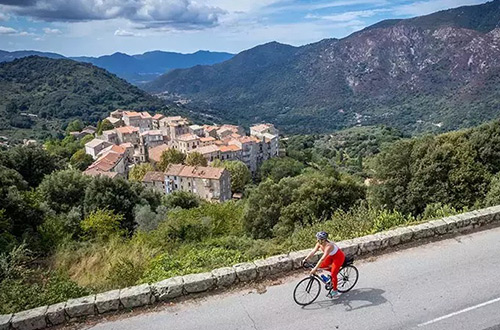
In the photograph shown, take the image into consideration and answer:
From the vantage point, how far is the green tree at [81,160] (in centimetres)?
6193

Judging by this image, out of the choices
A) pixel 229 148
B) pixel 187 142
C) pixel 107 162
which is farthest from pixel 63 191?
pixel 187 142

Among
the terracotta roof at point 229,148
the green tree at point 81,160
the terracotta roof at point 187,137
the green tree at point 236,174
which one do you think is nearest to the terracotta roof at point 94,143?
the green tree at point 81,160

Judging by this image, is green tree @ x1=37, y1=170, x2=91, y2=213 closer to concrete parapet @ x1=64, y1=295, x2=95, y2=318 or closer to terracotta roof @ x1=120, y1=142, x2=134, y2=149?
concrete parapet @ x1=64, y1=295, x2=95, y2=318

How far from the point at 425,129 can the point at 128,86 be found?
137 m

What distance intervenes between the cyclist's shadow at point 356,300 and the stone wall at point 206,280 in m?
1.17

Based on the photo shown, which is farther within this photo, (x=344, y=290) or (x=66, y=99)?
(x=66, y=99)

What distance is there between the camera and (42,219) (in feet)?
58.2

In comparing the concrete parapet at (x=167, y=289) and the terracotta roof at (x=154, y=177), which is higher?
the concrete parapet at (x=167, y=289)

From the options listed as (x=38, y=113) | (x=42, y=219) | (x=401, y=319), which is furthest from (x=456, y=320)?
(x=38, y=113)

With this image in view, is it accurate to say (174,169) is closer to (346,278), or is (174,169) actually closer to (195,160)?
(195,160)

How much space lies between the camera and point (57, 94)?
137125 mm

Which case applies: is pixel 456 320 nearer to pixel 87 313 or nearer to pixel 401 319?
pixel 401 319

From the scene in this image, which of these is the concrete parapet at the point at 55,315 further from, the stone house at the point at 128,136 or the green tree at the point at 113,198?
the stone house at the point at 128,136

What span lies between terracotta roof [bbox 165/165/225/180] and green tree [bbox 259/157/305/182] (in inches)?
467
